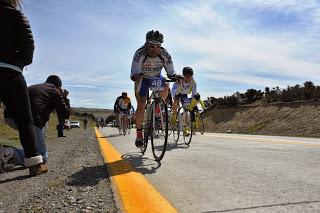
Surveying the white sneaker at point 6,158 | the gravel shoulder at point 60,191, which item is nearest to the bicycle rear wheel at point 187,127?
the gravel shoulder at point 60,191

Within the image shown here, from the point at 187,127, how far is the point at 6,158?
5.41 metres

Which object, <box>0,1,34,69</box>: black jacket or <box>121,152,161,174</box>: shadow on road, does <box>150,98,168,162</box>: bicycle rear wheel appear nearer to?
<box>121,152,161,174</box>: shadow on road

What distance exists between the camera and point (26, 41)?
479 centimetres

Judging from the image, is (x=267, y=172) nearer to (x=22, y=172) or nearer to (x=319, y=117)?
(x=22, y=172)

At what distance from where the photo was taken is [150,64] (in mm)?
7148

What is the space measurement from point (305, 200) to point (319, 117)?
23.8m

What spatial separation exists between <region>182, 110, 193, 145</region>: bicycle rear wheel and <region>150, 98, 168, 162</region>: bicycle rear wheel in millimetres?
3017

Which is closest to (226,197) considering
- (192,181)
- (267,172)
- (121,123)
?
(192,181)

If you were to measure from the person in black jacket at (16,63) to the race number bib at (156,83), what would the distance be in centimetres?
244

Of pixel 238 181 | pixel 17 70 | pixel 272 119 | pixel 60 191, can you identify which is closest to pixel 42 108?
pixel 17 70

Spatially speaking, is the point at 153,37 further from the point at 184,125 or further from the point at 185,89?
the point at 185,89

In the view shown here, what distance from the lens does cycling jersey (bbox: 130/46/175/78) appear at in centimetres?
699

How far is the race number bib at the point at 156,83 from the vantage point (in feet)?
23.0

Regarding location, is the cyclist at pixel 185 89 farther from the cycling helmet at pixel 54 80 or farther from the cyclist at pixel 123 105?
the cyclist at pixel 123 105
